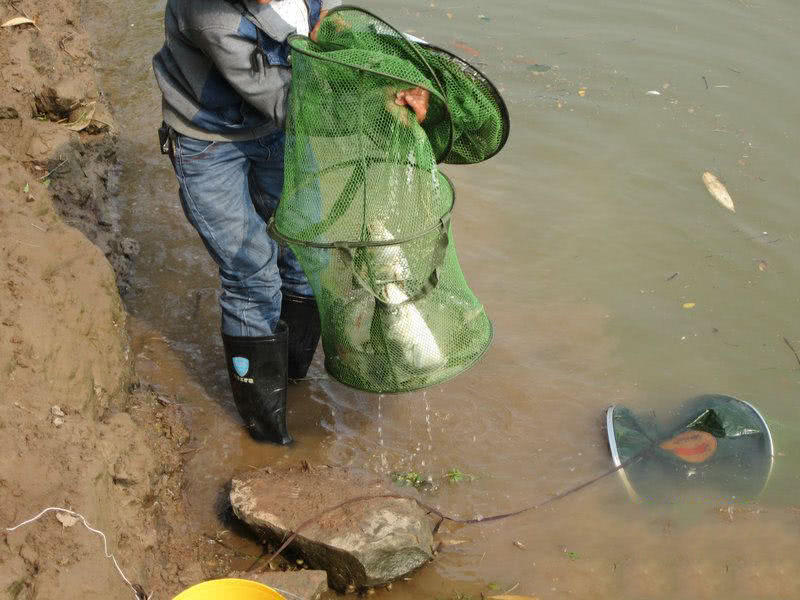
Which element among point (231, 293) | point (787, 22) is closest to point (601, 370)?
point (231, 293)

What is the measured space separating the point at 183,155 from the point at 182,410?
139cm

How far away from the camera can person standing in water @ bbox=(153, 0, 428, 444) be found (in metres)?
2.87

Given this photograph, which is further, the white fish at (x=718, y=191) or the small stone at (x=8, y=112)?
the white fish at (x=718, y=191)

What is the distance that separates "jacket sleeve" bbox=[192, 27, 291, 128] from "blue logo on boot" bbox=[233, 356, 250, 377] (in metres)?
1.06

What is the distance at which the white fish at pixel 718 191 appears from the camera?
18.5 feet

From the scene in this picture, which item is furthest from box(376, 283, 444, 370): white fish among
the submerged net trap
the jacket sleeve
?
the submerged net trap

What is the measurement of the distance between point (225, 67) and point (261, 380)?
138 centimetres

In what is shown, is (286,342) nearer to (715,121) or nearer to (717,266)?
(717,266)

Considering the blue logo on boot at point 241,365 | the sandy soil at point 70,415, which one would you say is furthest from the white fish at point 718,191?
the sandy soil at point 70,415

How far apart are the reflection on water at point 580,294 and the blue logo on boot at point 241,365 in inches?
17.6

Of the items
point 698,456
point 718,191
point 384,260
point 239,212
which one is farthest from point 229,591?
point 718,191

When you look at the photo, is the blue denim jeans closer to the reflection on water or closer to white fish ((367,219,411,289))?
white fish ((367,219,411,289))

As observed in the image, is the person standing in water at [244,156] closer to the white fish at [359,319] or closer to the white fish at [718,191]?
the white fish at [359,319]

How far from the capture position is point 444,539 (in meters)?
3.58
